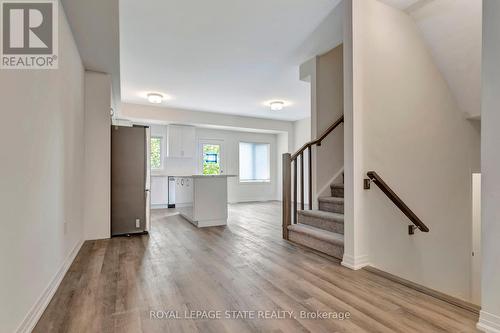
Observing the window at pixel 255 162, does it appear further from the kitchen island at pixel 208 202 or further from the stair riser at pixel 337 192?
the stair riser at pixel 337 192

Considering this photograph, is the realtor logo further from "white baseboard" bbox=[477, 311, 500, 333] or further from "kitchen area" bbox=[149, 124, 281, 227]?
"white baseboard" bbox=[477, 311, 500, 333]

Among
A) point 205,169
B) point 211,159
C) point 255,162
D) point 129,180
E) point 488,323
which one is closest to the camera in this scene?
point 488,323

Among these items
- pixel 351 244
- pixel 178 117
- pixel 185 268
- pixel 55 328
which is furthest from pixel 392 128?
pixel 178 117

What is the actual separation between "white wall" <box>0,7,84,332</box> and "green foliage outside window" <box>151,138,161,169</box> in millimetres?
4637

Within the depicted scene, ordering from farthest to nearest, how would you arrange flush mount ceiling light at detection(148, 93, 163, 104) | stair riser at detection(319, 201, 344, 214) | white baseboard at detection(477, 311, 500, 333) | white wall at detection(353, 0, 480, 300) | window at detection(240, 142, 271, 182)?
window at detection(240, 142, 271, 182), flush mount ceiling light at detection(148, 93, 163, 104), stair riser at detection(319, 201, 344, 214), white wall at detection(353, 0, 480, 300), white baseboard at detection(477, 311, 500, 333)

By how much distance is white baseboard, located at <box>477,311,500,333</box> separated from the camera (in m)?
1.58

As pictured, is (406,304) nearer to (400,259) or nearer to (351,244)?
(351,244)

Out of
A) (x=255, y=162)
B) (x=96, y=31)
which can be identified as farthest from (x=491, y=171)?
(x=255, y=162)

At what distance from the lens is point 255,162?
938cm

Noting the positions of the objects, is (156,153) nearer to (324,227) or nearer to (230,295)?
(324,227)

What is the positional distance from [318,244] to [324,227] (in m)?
0.33

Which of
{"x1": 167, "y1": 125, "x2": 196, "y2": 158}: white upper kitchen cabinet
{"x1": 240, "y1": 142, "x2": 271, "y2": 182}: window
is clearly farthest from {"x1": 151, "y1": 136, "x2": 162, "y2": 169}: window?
{"x1": 240, "y1": 142, "x2": 271, "y2": 182}: window

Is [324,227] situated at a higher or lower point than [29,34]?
lower

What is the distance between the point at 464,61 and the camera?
133 inches
